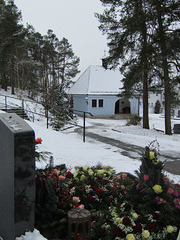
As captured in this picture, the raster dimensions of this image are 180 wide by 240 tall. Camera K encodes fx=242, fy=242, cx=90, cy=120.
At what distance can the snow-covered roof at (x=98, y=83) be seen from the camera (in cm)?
2842

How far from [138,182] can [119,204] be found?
43 cm

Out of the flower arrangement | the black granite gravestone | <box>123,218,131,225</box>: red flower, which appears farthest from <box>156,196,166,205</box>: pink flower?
the black granite gravestone

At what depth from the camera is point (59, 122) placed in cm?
1470

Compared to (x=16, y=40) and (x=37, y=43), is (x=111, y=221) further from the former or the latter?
(x=37, y=43)

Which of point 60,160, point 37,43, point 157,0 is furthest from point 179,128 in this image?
point 37,43

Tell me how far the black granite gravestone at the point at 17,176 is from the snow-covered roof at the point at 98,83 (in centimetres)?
2536

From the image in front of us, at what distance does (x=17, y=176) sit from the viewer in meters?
2.42

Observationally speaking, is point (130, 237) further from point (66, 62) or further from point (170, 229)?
point (66, 62)

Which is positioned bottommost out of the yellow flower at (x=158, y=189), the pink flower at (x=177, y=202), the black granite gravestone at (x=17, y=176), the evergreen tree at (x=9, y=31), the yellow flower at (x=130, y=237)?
the yellow flower at (x=130, y=237)

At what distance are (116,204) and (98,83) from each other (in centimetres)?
2649

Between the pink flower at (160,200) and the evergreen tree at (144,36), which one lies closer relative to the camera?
the pink flower at (160,200)

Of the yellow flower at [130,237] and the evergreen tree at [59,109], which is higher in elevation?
the evergreen tree at [59,109]

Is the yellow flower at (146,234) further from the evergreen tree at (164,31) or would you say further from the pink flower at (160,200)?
the evergreen tree at (164,31)

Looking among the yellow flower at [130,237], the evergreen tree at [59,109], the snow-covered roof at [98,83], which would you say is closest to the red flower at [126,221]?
the yellow flower at [130,237]
